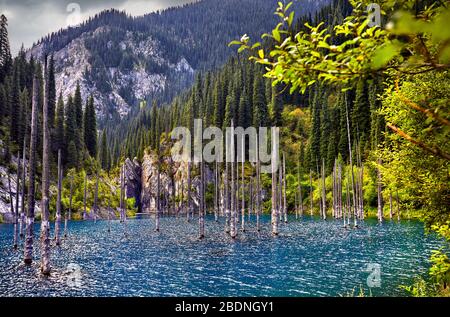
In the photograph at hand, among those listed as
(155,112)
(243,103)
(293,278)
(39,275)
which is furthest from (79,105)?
(293,278)

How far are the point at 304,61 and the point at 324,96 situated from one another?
105029 mm

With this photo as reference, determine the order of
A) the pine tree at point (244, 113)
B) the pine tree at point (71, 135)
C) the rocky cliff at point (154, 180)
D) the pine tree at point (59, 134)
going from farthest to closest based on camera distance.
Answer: the pine tree at point (244, 113)
the rocky cliff at point (154, 180)
the pine tree at point (59, 134)
the pine tree at point (71, 135)

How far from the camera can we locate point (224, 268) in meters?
21.3

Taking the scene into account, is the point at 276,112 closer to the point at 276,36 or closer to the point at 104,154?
the point at 104,154

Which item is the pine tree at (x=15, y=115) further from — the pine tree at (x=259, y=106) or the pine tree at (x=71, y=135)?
the pine tree at (x=259, y=106)

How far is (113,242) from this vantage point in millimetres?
36438

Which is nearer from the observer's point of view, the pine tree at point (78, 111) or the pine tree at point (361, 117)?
the pine tree at point (361, 117)

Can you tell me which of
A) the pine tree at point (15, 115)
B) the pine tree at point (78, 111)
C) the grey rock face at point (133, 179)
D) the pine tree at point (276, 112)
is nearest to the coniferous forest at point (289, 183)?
the pine tree at point (15, 115)

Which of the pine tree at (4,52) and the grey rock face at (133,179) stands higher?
the pine tree at (4,52)

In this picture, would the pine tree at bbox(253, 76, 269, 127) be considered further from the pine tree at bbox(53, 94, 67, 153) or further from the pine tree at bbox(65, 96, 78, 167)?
the pine tree at bbox(53, 94, 67, 153)

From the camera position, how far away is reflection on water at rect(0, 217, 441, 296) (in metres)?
16.0

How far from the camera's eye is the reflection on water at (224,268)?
15961 millimetres

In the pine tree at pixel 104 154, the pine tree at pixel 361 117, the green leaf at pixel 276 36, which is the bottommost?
the green leaf at pixel 276 36
